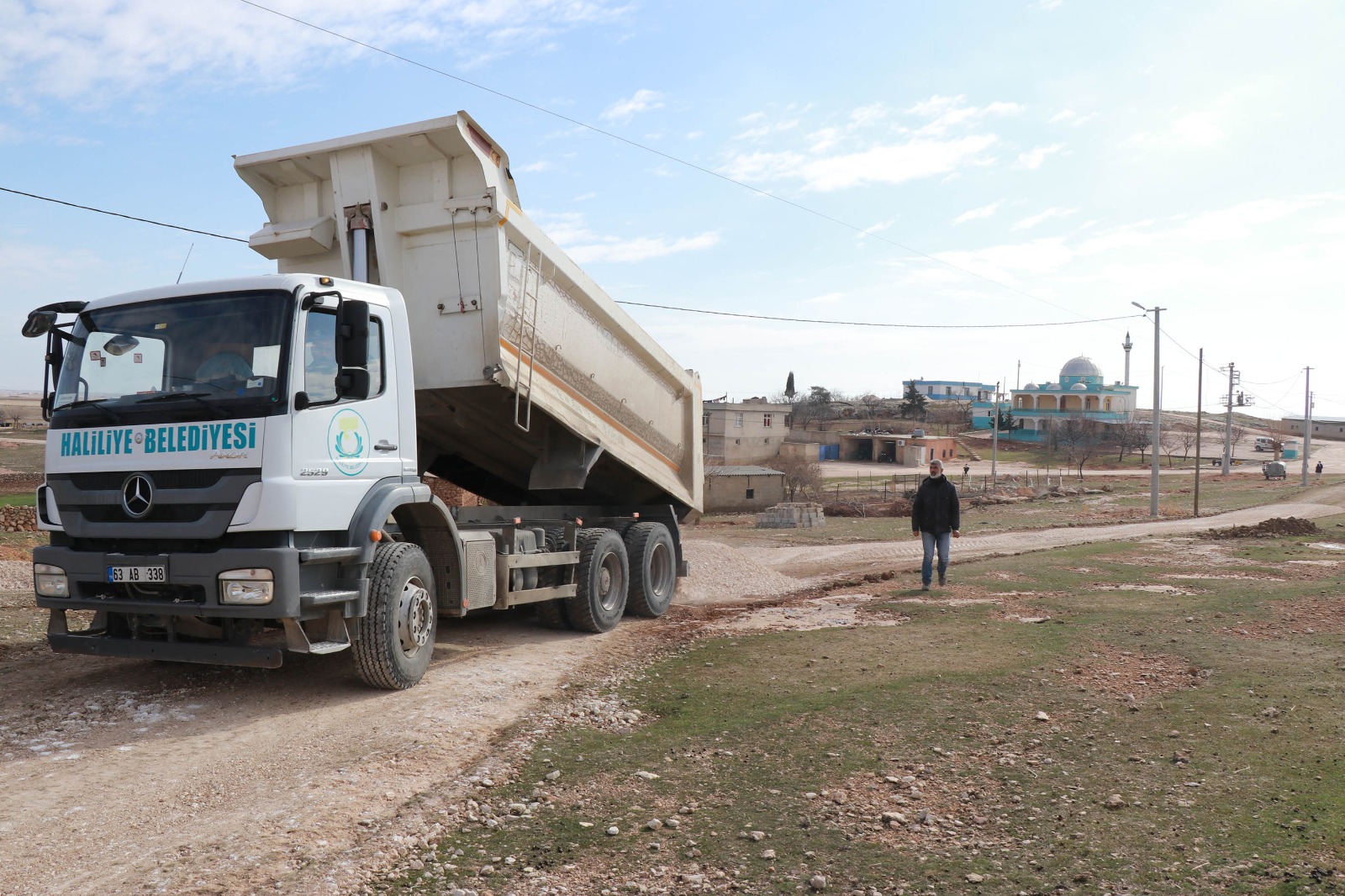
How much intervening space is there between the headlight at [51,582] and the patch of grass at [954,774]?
11.6 feet

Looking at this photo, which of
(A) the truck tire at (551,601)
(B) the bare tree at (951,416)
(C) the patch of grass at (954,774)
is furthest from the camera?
(B) the bare tree at (951,416)

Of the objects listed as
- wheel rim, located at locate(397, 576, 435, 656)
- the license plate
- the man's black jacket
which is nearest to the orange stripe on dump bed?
wheel rim, located at locate(397, 576, 435, 656)

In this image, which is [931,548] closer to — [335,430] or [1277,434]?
[335,430]

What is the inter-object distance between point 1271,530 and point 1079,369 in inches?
3196

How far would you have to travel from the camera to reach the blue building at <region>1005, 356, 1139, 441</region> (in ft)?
290

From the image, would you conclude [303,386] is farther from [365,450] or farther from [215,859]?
[215,859]

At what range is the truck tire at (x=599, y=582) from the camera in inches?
384

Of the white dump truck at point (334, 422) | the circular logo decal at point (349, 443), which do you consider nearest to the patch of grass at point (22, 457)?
the white dump truck at point (334, 422)

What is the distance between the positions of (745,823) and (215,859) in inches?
90.8

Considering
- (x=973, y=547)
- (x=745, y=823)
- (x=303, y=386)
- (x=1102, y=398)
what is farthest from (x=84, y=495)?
(x=1102, y=398)

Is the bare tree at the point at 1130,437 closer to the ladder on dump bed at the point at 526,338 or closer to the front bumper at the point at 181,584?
the ladder on dump bed at the point at 526,338

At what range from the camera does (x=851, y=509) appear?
33719mm

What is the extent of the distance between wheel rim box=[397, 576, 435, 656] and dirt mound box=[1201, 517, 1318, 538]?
18.8 m

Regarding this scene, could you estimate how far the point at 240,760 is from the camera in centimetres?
539
